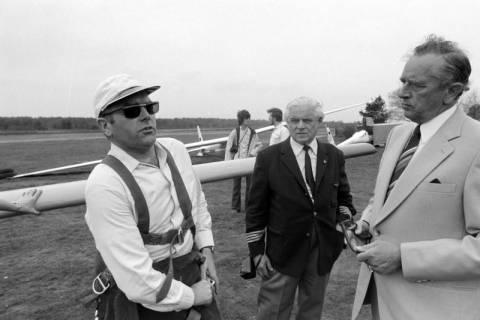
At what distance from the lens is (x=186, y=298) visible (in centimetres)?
164

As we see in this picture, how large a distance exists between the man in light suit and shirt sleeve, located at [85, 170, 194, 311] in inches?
38.1

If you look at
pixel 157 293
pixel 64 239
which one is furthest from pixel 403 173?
pixel 64 239

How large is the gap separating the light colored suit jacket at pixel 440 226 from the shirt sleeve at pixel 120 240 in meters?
1.09

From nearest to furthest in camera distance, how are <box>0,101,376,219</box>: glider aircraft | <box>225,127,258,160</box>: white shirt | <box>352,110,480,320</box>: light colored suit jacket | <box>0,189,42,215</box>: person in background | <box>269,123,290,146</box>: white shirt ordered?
<box>352,110,480,320</box>: light colored suit jacket → <box>0,189,42,215</box>: person in background → <box>0,101,376,219</box>: glider aircraft → <box>269,123,290,146</box>: white shirt → <box>225,127,258,160</box>: white shirt

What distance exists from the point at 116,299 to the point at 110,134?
79 centimetres

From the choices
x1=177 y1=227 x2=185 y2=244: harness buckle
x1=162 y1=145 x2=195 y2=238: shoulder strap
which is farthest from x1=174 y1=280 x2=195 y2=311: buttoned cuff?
x1=162 y1=145 x2=195 y2=238: shoulder strap

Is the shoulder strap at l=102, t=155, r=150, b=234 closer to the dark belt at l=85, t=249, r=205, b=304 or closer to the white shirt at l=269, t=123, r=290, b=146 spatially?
the dark belt at l=85, t=249, r=205, b=304

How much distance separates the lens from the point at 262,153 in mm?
2734

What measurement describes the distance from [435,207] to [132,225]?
1.30m

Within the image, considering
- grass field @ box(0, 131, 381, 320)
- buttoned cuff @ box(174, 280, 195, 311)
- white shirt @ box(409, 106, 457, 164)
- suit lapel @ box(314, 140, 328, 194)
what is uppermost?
white shirt @ box(409, 106, 457, 164)

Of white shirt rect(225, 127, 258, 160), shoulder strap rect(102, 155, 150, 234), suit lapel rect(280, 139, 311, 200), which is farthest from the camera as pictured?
white shirt rect(225, 127, 258, 160)

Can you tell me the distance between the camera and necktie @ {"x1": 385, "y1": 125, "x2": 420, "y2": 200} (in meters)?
1.63

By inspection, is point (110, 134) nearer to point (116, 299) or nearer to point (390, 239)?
point (116, 299)

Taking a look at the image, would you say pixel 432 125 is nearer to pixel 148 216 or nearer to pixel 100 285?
pixel 148 216
